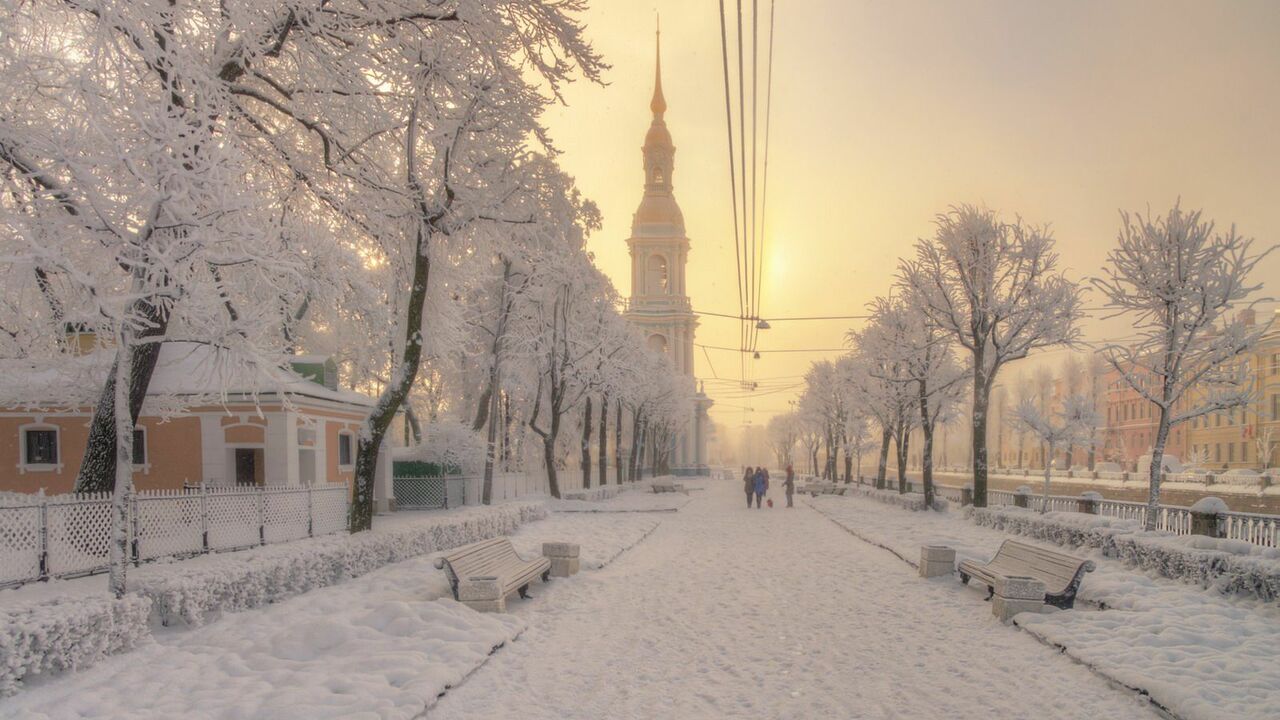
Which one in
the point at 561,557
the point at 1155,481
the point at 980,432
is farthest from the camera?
the point at 980,432

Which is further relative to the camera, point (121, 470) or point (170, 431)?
point (170, 431)

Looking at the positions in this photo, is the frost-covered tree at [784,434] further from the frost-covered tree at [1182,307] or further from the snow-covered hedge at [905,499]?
the frost-covered tree at [1182,307]

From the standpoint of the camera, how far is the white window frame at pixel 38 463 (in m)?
19.7

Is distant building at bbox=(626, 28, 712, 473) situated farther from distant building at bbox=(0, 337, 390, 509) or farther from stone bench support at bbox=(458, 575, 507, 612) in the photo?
stone bench support at bbox=(458, 575, 507, 612)

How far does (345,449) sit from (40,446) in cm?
774

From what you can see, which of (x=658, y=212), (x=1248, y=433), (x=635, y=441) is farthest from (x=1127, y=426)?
(x=635, y=441)

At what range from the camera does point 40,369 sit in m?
18.6

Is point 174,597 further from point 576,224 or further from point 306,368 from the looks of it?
point 576,224

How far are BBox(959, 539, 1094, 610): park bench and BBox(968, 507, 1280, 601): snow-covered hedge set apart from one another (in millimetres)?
2229

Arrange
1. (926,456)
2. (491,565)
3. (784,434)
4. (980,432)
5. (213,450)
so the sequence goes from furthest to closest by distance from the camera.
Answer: (784,434)
(926,456)
(980,432)
(213,450)
(491,565)

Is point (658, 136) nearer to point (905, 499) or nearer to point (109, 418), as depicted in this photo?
point (905, 499)

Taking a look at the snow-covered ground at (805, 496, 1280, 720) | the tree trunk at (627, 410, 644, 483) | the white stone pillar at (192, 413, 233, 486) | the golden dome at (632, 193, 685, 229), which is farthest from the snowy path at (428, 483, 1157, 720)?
the golden dome at (632, 193, 685, 229)

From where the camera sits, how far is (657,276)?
88.0 metres

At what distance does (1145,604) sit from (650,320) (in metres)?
76.7
